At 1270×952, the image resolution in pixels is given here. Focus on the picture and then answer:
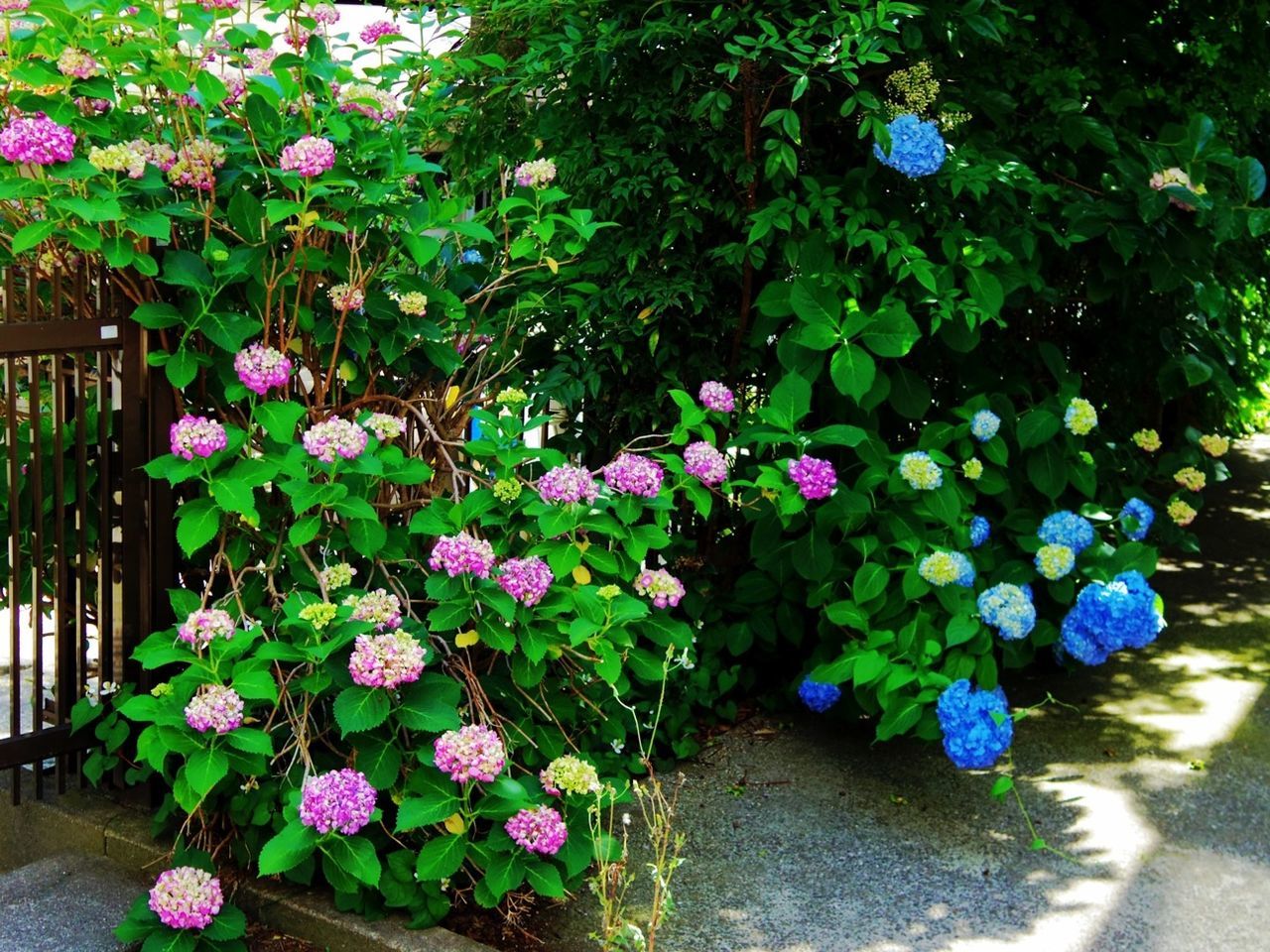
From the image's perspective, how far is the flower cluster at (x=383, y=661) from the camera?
292 centimetres

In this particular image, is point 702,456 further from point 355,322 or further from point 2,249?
point 2,249

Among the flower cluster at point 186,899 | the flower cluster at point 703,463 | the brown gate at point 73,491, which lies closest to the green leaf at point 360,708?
the flower cluster at point 186,899

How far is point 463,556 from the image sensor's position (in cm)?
311

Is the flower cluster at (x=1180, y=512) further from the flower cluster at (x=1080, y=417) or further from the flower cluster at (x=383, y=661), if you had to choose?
the flower cluster at (x=383, y=661)

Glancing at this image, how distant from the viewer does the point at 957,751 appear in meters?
3.76

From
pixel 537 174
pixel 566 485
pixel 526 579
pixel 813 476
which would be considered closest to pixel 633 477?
pixel 566 485

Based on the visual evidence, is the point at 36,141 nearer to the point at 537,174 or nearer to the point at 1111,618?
the point at 537,174

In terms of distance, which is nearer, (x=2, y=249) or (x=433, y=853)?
(x=433, y=853)

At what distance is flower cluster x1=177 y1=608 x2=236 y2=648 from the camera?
300 centimetres

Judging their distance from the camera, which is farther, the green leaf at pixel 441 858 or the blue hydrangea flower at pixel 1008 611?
the blue hydrangea flower at pixel 1008 611

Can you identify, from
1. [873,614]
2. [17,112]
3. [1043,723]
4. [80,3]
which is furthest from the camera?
A: [1043,723]

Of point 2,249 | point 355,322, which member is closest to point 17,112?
point 2,249

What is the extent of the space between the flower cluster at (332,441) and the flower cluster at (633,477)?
2.02 ft

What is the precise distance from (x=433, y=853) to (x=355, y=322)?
133 centimetres
